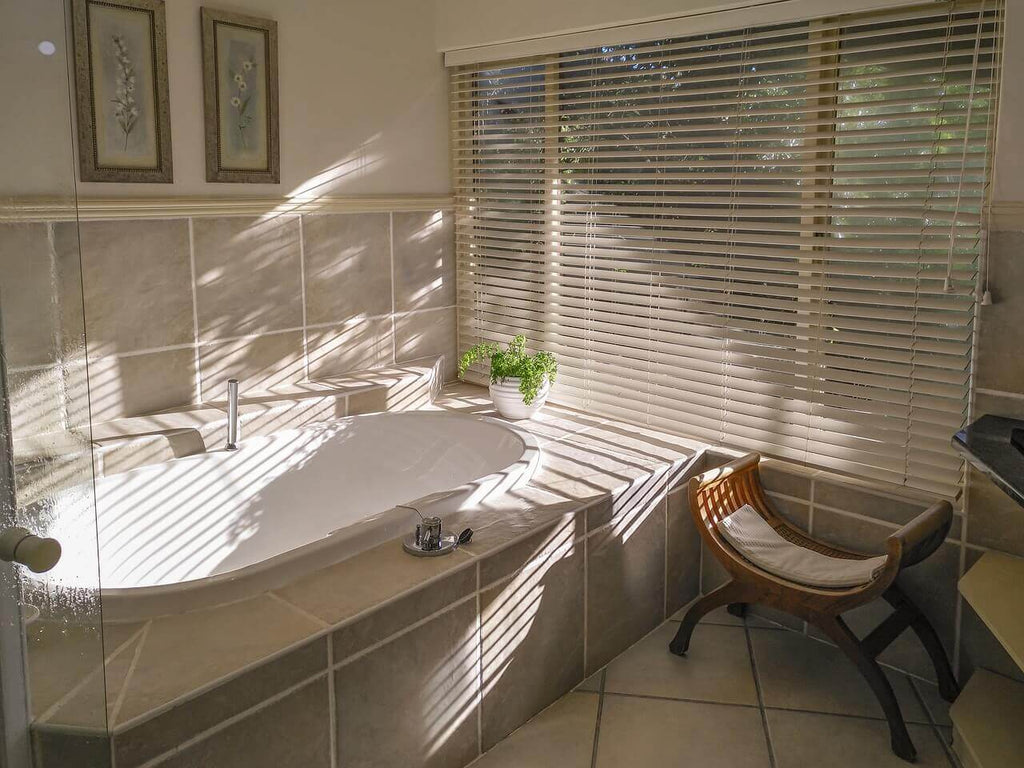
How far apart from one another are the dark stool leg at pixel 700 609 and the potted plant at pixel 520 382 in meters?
0.92

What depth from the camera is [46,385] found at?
3.25ft

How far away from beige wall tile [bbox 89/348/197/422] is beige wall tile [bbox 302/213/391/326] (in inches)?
19.5

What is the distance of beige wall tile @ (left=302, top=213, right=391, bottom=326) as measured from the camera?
125 inches

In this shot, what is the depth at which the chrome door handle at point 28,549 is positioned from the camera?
3.15 feet

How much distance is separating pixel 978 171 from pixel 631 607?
150 cm

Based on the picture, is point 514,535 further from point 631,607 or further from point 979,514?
point 979,514

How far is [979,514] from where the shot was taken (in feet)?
7.80

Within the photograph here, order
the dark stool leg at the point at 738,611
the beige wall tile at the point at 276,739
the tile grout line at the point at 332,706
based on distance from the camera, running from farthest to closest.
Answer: the dark stool leg at the point at 738,611
the tile grout line at the point at 332,706
the beige wall tile at the point at 276,739

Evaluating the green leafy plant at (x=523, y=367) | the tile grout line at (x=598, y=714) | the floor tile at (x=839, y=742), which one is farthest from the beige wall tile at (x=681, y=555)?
the green leafy plant at (x=523, y=367)

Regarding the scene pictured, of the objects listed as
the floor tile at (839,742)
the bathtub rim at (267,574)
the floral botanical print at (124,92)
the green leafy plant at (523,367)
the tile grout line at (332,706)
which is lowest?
the floor tile at (839,742)

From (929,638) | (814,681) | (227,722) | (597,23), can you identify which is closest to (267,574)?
(227,722)

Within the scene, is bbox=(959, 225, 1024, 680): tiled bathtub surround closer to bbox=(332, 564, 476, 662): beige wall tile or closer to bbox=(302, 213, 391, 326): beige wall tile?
bbox=(332, 564, 476, 662): beige wall tile

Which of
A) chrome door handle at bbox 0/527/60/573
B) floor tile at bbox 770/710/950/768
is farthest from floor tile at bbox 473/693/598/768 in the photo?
chrome door handle at bbox 0/527/60/573

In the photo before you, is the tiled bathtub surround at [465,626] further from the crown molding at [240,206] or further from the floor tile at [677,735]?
the crown molding at [240,206]
